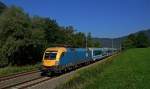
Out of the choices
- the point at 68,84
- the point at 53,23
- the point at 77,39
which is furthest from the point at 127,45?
the point at 68,84

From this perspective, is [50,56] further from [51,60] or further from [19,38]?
[19,38]

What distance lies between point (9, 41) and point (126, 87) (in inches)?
1358

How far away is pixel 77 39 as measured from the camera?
103m

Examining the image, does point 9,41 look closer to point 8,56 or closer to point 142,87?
point 8,56

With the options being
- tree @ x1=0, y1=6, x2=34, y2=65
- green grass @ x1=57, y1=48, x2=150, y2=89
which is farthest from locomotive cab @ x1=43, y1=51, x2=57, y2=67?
tree @ x1=0, y1=6, x2=34, y2=65

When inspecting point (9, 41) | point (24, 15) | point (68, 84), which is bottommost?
point (68, 84)

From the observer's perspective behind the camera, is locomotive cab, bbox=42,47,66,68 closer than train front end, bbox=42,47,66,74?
No

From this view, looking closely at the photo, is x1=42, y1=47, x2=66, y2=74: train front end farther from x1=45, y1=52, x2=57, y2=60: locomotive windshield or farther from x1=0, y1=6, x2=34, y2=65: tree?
x1=0, y1=6, x2=34, y2=65: tree

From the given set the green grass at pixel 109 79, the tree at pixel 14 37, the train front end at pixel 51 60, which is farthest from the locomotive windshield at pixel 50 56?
the tree at pixel 14 37

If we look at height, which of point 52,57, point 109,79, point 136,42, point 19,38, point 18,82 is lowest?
point 18,82

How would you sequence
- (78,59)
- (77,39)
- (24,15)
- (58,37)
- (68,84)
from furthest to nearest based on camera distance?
(77,39)
(58,37)
(24,15)
(78,59)
(68,84)

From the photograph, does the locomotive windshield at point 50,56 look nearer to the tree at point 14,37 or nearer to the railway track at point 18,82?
the railway track at point 18,82

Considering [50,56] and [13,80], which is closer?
[13,80]

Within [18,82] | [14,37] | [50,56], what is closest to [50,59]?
[50,56]
